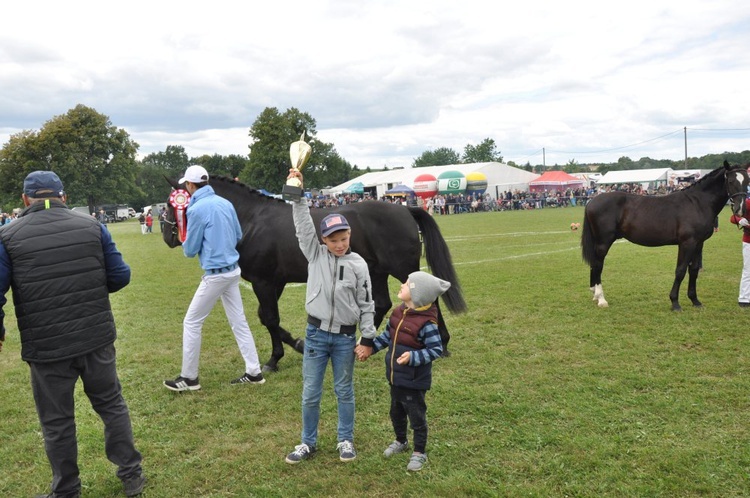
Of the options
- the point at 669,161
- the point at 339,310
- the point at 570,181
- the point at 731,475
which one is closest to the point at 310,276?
the point at 339,310

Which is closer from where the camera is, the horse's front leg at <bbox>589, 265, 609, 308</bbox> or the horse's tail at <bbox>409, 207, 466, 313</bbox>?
the horse's tail at <bbox>409, 207, 466, 313</bbox>

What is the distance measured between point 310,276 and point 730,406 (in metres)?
3.85

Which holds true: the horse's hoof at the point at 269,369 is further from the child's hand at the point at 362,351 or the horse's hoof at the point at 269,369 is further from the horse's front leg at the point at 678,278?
the horse's front leg at the point at 678,278

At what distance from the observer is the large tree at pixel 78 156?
53.7m

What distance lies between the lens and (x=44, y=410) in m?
3.41

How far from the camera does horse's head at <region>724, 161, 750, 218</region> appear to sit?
26.5 feet

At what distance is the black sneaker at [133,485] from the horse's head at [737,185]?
867cm

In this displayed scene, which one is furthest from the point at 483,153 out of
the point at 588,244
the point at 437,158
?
the point at 588,244

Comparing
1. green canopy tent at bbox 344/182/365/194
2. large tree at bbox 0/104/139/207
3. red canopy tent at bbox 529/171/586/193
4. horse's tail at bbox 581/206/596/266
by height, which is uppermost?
large tree at bbox 0/104/139/207

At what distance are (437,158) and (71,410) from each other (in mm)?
115805

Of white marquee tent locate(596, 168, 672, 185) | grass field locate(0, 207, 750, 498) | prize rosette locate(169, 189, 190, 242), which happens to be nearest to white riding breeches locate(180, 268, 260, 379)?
grass field locate(0, 207, 750, 498)

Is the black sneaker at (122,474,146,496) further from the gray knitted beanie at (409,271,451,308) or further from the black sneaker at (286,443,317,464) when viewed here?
the gray knitted beanie at (409,271,451,308)

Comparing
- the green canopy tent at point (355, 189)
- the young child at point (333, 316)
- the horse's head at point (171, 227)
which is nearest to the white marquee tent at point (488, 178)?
the green canopy tent at point (355, 189)

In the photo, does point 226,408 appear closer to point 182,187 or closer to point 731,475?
point 182,187
